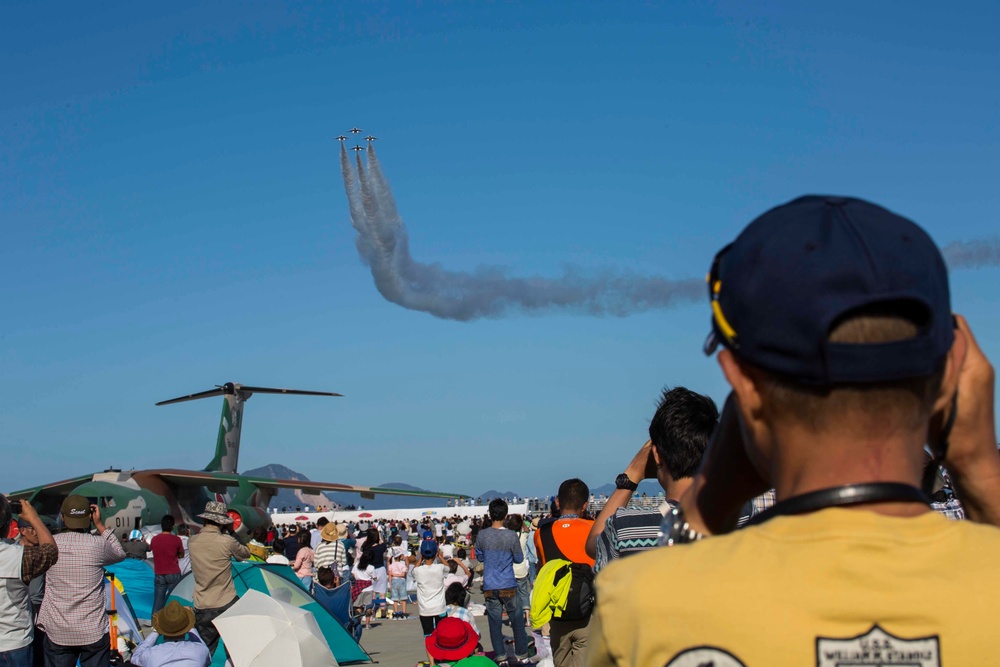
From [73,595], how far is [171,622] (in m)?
1.00

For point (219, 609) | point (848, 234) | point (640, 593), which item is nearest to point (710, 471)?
point (640, 593)

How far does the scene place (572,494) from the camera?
6.82m

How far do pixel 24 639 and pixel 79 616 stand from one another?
2.12ft

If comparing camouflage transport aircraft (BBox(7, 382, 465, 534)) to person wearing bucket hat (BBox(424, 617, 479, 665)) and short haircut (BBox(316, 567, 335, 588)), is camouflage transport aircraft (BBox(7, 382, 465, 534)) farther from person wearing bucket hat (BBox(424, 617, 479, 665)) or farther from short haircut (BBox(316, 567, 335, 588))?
person wearing bucket hat (BBox(424, 617, 479, 665))

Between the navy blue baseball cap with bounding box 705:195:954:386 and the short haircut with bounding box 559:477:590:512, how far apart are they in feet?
18.9

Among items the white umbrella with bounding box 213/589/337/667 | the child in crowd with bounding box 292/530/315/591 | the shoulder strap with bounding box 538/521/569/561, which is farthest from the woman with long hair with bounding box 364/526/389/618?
the shoulder strap with bounding box 538/521/569/561

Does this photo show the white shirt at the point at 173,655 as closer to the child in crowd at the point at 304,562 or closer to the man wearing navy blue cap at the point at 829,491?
the man wearing navy blue cap at the point at 829,491

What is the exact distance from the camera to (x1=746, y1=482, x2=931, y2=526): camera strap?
1075 mm

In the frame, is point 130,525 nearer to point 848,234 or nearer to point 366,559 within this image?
point 366,559

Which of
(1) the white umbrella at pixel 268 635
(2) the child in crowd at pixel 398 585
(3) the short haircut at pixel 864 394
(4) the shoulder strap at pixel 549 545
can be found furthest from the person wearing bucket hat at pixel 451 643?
(2) the child in crowd at pixel 398 585

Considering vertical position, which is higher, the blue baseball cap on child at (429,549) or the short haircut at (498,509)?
the short haircut at (498,509)

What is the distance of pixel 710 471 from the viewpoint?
1.28 m

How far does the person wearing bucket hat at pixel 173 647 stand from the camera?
634 cm

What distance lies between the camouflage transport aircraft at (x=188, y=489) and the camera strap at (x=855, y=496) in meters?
19.8
